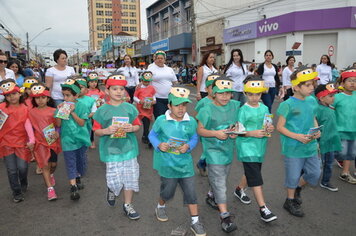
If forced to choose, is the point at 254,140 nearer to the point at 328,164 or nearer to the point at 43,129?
the point at 328,164

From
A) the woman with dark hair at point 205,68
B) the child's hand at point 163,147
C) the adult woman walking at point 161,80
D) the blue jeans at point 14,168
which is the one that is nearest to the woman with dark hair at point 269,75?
the woman with dark hair at point 205,68

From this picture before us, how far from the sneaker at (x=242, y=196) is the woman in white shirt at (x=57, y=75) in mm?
3786

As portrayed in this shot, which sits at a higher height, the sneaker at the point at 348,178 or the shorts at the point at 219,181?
the shorts at the point at 219,181

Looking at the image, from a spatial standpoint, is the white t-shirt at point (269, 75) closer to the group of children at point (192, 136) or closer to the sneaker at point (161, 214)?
the group of children at point (192, 136)

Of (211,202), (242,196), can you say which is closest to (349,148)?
(242,196)

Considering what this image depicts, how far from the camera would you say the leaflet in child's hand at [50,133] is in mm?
4074

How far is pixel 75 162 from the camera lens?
4277mm

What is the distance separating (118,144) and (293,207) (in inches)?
89.1

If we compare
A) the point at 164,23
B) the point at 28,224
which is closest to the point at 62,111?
the point at 28,224

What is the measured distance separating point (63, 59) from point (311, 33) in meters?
17.6

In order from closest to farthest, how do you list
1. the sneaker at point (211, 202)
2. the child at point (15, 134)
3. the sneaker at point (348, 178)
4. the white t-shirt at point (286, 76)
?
the sneaker at point (211, 202) < the child at point (15, 134) < the sneaker at point (348, 178) < the white t-shirt at point (286, 76)

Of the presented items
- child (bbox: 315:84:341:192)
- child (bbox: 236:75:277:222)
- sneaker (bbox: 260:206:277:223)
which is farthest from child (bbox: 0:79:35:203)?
child (bbox: 315:84:341:192)

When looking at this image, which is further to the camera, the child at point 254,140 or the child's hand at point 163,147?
the child at point 254,140

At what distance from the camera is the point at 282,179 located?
15.5 ft
